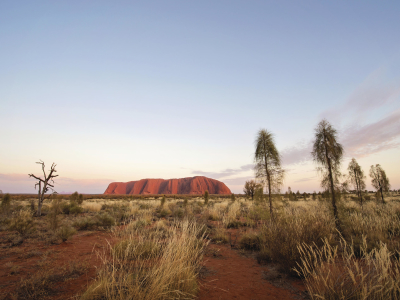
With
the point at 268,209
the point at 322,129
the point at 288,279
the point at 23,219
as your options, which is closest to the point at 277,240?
the point at 288,279

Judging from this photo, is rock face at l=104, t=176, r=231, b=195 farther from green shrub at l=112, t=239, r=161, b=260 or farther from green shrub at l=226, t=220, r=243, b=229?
green shrub at l=112, t=239, r=161, b=260

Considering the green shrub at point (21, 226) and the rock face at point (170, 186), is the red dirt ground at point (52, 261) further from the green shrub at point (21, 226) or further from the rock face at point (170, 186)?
the rock face at point (170, 186)

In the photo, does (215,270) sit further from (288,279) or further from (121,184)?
(121,184)

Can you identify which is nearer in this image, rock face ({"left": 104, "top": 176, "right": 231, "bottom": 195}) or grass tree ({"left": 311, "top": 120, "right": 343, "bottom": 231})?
grass tree ({"left": 311, "top": 120, "right": 343, "bottom": 231})

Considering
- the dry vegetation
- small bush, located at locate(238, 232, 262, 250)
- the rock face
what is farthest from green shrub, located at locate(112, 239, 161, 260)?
the rock face

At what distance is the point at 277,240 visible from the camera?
5551 mm

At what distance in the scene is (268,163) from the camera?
8898mm

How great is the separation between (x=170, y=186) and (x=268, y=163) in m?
143

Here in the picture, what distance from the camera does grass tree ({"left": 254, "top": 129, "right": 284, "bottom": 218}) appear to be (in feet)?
28.4

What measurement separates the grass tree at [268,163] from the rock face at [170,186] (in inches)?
5143

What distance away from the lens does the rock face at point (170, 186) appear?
467 feet

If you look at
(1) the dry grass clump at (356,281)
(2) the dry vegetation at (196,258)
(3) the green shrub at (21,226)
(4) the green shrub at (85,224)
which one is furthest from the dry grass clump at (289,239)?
(3) the green shrub at (21,226)

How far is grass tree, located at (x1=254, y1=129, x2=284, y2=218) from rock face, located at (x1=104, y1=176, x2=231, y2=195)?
429 ft

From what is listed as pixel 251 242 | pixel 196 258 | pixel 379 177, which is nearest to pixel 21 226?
pixel 196 258
